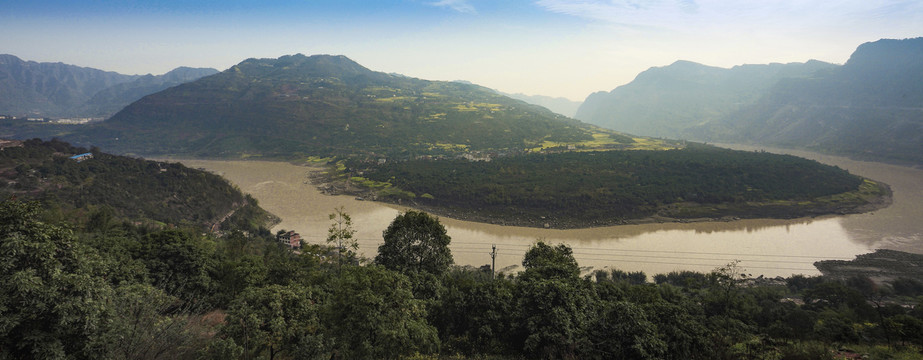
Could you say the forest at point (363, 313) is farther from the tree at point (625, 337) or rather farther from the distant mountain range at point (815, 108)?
the distant mountain range at point (815, 108)

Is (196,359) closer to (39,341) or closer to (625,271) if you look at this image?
(39,341)

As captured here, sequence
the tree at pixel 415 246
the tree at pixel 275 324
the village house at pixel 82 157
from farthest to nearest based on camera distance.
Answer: the village house at pixel 82 157, the tree at pixel 415 246, the tree at pixel 275 324

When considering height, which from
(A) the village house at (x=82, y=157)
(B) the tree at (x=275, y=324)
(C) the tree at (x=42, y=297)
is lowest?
(B) the tree at (x=275, y=324)

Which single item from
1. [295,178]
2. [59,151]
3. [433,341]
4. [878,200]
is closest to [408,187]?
[295,178]

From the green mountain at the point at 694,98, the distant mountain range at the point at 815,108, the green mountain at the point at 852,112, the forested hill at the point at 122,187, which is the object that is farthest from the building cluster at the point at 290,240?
the green mountain at the point at 694,98

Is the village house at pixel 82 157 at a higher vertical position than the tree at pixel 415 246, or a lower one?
higher

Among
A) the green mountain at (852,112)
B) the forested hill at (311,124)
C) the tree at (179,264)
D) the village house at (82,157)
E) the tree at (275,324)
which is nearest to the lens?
the tree at (275,324)

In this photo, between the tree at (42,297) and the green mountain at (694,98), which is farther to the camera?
the green mountain at (694,98)
